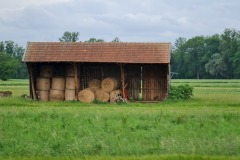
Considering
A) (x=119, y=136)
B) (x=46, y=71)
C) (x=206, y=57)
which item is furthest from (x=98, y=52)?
(x=206, y=57)

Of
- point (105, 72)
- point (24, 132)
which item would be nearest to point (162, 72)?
point (105, 72)

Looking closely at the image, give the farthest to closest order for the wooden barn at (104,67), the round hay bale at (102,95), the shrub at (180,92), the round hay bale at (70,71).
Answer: the round hay bale at (70,71), the wooden barn at (104,67), the shrub at (180,92), the round hay bale at (102,95)

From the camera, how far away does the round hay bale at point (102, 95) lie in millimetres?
31234

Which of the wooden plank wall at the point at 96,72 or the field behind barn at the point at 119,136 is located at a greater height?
the wooden plank wall at the point at 96,72

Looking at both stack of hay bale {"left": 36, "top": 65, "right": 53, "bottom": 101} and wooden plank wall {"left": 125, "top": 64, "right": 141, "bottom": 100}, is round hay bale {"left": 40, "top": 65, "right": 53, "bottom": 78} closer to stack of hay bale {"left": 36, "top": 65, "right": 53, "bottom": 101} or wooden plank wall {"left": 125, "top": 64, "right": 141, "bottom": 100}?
stack of hay bale {"left": 36, "top": 65, "right": 53, "bottom": 101}

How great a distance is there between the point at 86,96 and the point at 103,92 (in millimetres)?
1197

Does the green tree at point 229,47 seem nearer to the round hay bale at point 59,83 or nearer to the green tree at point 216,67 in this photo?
the green tree at point 216,67

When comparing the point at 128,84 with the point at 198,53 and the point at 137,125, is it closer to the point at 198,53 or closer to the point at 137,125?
the point at 137,125

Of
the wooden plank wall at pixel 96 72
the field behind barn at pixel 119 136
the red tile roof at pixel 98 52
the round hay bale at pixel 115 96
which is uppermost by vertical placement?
the red tile roof at pixel 98 52

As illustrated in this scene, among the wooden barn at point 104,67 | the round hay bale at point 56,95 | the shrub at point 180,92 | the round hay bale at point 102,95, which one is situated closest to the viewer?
the round hay bale at point 102,95

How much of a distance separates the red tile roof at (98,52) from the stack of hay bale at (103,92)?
1.51 m

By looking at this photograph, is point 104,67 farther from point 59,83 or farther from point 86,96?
point 59,83

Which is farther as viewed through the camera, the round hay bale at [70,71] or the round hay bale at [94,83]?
the round hay bale at [70,71]

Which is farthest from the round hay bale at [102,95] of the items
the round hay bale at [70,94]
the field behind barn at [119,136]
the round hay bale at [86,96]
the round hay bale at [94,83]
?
the field behind barn at [119,136]
